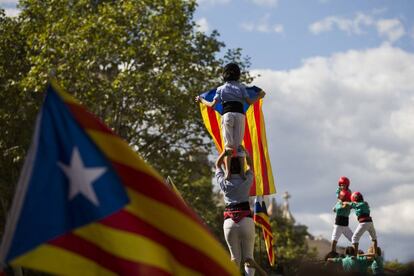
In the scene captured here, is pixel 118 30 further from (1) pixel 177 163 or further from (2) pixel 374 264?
(2) pixel 374 264

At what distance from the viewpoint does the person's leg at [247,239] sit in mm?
12430

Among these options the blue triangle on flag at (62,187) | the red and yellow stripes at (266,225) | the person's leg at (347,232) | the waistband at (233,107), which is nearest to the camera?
the blue triangle on flag at (62,187)

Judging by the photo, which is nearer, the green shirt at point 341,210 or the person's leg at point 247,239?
the person's leg at point 247,239

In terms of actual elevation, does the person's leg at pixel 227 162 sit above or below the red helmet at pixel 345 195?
below

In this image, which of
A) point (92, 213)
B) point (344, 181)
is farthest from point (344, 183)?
point (92, 213)

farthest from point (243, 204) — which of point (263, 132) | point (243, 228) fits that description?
point (263, 132)

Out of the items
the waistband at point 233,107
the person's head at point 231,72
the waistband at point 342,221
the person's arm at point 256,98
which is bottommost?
the waistband at point 342,221

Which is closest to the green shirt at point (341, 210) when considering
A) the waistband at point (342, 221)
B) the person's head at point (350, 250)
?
the waistband at point (342, 221)

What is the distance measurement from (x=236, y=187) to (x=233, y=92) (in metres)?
1.33

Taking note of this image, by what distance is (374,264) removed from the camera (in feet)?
50.9

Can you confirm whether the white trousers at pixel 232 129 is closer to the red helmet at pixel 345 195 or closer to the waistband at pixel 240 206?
the waistband at pixel 240 206

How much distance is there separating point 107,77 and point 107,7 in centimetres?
302

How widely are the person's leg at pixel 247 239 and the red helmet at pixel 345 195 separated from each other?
6.27 m

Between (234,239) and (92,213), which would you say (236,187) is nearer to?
(234,239)
